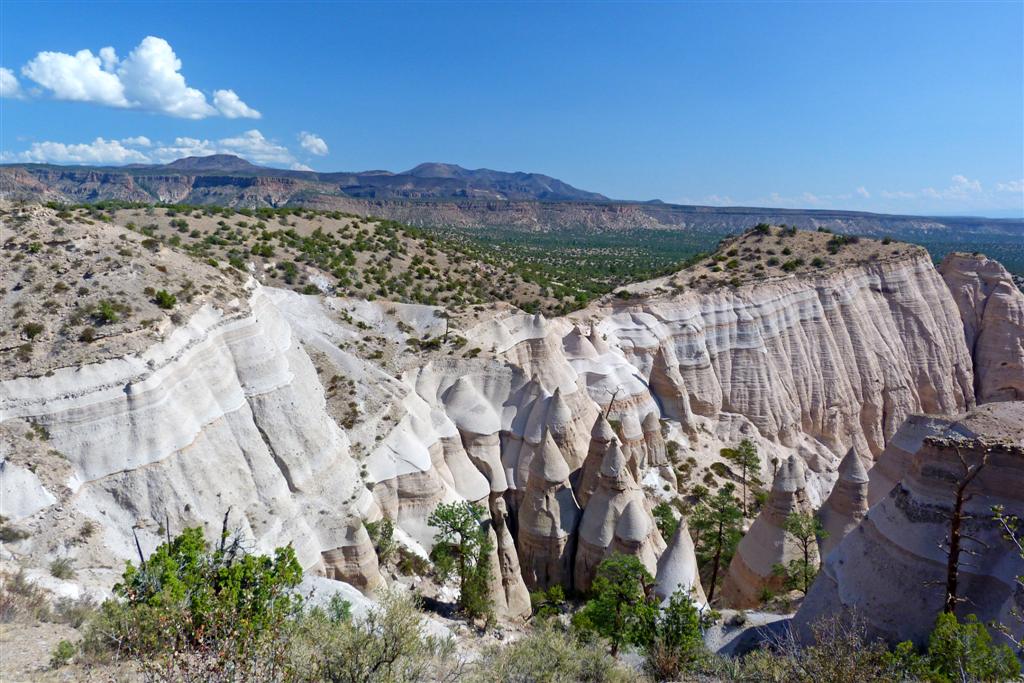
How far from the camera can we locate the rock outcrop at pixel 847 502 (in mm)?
21562

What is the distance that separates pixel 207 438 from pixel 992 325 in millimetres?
61033

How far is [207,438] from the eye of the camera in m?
17.1

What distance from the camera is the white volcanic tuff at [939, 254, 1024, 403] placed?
1891 inches

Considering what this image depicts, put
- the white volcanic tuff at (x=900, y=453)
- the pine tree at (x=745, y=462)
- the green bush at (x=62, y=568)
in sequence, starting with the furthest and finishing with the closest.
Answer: the pine tree at (x=745, y=462) < the white volcanic tuff at (x=900, y=453) < the green bush at (x=62, y=568)

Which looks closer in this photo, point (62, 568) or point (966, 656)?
point (966, 656)

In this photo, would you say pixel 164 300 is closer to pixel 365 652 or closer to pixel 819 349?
pixel 365 652

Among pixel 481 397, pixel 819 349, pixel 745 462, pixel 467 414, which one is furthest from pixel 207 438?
pixel 819 349

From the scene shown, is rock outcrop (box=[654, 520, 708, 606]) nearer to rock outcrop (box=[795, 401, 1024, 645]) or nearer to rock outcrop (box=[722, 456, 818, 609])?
rock outcrop (box=[722, 456, 818, 609])

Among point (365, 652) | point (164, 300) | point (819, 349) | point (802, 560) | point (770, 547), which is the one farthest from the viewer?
point (819, 349)

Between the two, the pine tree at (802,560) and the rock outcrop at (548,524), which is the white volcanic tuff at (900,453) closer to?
the pine tree at (802,560)

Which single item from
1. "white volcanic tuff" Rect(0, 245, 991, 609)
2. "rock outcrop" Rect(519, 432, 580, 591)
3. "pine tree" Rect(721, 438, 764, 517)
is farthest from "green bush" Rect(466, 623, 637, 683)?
"pine tree" Rect(721, 438, 764, 517)

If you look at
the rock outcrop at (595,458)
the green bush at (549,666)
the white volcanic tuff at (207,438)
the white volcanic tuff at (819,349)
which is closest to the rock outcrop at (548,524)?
the rock outcrop at (595,458)

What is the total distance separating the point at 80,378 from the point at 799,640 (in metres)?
20.8

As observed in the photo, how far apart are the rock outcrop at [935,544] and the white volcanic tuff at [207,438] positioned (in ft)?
47.1
